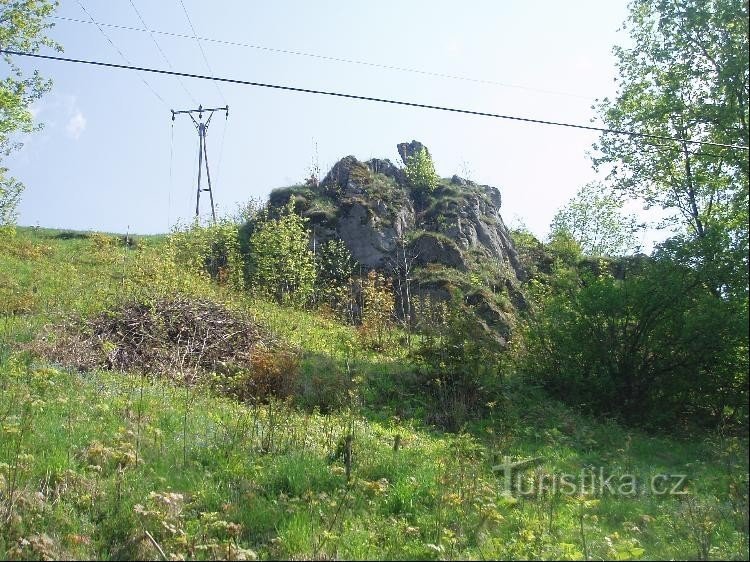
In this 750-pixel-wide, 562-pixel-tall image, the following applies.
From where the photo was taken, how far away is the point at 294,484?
19.8 ft

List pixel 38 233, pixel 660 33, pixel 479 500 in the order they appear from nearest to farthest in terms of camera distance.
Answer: pixel 479 500, pixel 660 33, pixel 38 233

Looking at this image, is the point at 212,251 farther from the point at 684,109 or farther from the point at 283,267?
the point at 684,109

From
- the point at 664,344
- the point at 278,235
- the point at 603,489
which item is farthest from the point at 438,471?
the point at 278,235

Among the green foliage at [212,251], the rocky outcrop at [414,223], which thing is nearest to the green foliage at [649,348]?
the rocky outcrop at [414,223]

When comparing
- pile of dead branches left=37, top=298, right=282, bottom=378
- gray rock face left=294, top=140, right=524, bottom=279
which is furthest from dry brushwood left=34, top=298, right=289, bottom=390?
gray rock face left=294, top=140, right=524, bottom=279

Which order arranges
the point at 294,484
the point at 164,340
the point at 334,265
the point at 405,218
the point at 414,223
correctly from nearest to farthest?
1. the point at 294,484
2. the point at 164,340
3. the point at 334,265
4. the point at 405,218
5. the point at 414,223

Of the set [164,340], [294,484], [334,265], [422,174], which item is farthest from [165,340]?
[422,174]

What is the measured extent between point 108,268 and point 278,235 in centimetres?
515

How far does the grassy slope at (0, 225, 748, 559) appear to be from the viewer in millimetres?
4957

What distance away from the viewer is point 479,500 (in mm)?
5445

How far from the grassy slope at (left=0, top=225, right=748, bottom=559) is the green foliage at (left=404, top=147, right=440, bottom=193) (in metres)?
17.7

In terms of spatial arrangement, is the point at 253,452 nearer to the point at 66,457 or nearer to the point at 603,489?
the point at 66,457

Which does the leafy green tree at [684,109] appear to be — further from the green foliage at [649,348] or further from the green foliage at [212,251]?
the green foliage at [212,251]

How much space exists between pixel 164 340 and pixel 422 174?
17308 mm
